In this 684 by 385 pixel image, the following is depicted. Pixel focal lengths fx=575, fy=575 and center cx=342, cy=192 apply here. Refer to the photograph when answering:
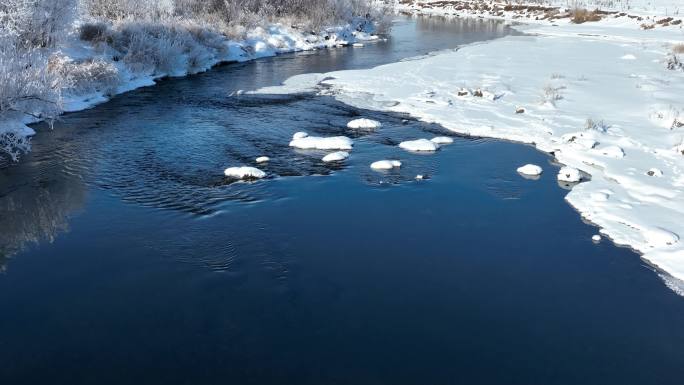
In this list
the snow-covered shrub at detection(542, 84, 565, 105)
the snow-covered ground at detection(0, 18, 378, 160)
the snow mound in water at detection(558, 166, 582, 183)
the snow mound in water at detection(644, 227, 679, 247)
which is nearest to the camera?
the snow mound in water at detection(644, 227, 679, 247)

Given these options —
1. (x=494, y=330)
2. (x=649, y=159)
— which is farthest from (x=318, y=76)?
(x=494, y=330)

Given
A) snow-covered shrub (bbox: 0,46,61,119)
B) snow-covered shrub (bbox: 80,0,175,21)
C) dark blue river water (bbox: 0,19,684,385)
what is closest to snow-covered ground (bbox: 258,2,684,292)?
dark blue river water (bbox: 0,19,684,385)

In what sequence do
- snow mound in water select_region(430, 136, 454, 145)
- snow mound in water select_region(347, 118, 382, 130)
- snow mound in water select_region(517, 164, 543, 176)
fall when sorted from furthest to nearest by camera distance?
1. snow mound in water select_region(347, 118, 382, 130)
2. snow mound in water select_region(430, 136, 454, 145)
3. snow mound in water select_region(517, 164, 543, 176)

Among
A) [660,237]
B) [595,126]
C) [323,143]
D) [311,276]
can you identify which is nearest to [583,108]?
[595,126]

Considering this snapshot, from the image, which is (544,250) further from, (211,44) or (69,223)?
(211,44)

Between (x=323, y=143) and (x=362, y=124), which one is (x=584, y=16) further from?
(x=323, y=143)

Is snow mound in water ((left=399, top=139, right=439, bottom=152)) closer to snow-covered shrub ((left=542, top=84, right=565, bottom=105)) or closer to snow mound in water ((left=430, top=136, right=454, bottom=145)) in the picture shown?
snow mound in water ((left=430, top=136, right=454, bottom=145))
